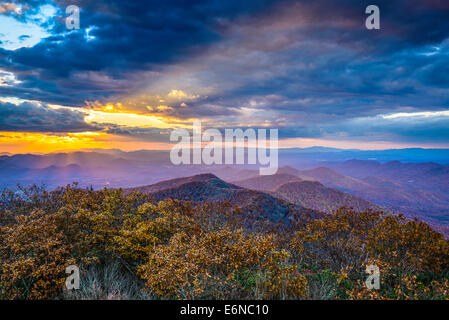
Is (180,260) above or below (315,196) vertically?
above

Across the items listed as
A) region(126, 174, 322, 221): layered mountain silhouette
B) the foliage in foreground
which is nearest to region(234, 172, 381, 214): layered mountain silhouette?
region(126, 174, 322, 221): layered mountain silhouette

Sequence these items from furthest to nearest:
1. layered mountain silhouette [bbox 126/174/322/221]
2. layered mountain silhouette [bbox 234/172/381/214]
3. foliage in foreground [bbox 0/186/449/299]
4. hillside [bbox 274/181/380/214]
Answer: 1. hillside [bbox 274/181/380/214]
2. layered mountain silhouette [bbox 234/172/381/214]
3. layered mountain silhouette [bbox 126/174/322/221]
4. foliage in foreground [bbox 0/186/449/299]

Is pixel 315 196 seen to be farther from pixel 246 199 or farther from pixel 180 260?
pixel 180 260

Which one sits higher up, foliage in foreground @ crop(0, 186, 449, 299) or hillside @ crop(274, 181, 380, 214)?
foliage in foreground @ crop(0, 186, 449, 299)

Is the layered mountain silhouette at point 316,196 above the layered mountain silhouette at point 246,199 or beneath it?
beneath

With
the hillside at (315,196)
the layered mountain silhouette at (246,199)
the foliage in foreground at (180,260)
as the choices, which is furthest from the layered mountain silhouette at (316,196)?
the foliage in foreground at (180,260)

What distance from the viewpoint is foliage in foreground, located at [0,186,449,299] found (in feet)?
21.1

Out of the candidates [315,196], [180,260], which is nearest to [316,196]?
[315,196]

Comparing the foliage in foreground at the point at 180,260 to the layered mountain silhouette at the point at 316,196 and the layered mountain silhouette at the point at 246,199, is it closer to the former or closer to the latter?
the layered mountain silhouette at the point at 246,199

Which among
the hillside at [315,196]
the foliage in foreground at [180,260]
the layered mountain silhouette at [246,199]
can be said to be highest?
the foliage in foreground at [180,260]

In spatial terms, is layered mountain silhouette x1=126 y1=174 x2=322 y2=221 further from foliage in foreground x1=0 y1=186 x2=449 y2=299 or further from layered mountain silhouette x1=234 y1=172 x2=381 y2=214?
layered mountain silhouette x1=234 y1=172 x2=381 y2=214

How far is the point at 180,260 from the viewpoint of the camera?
6.81 m

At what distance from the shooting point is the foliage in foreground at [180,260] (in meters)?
6.42

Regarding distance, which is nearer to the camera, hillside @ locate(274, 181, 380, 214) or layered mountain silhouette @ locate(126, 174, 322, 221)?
layered mountain silhouette @ locate(126, 174, 322, 221)
